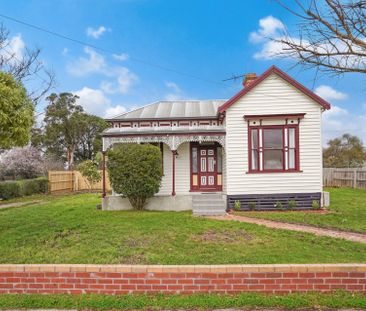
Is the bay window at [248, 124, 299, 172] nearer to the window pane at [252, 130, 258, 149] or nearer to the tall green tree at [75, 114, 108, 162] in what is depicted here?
the window pane at [252, 130, 258, 149]

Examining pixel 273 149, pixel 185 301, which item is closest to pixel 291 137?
pixel 273 149

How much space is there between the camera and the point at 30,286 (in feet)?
15.1

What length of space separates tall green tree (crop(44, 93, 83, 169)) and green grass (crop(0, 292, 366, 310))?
131 feet

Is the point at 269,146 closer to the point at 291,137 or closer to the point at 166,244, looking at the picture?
the point at 291,137

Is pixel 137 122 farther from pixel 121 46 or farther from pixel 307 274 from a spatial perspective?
pixel 307 274

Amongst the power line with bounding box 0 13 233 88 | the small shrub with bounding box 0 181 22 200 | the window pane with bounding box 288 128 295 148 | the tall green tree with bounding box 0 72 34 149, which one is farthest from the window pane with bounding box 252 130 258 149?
the small shrub with bounding box 0 181 22 200

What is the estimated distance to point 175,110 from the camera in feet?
52.0

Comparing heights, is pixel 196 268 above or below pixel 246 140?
below

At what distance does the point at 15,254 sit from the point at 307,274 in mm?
5273

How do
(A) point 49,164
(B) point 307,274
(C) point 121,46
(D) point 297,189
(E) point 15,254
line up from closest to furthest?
1. (B) point 307,274
2. (E) point 15,254
3. (D) point 297,189
4. (C) point 121,46
5. (A) point 49,164

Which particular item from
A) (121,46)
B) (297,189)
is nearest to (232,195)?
(297,189)

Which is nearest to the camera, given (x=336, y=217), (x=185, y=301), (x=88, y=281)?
(x=185, y=301)

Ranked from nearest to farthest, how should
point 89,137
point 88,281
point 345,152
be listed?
point 88,281 → point 345,152 → point 89,137

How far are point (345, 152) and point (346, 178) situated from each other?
48.4 feet
